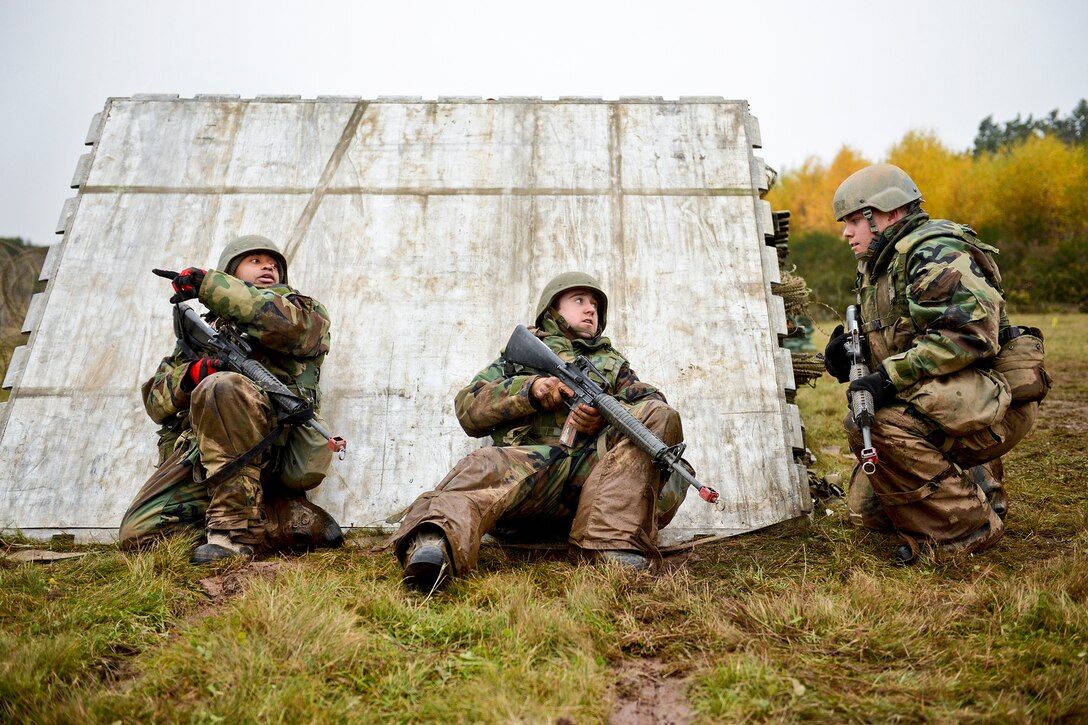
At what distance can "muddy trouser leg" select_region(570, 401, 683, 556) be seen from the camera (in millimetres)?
3951

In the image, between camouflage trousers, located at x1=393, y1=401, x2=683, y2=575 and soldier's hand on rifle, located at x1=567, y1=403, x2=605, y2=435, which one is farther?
soldier's hand on rifle, located at x1=567, y1=403, x2=605, y2=435

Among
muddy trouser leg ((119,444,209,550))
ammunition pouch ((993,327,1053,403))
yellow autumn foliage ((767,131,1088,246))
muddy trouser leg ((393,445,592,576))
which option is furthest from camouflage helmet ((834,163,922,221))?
yellow autumn foliage ((767,131,1088,246))

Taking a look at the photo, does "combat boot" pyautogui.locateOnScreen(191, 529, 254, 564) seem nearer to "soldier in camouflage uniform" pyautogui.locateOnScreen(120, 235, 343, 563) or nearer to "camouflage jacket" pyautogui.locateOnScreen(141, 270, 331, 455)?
"soldier in camouflage uniform" pyautogui.locateOnScreen(120, 235, 343, 563)

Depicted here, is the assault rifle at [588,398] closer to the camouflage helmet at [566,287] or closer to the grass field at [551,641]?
the camouflage helmet at [566,287]

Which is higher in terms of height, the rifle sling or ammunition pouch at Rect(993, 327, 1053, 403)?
ammunition pouch at Rect(993, 327, 1053, 403)

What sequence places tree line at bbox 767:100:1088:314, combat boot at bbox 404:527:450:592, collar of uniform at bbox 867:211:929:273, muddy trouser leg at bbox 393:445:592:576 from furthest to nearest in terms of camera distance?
tree line at bbox 767:100:1088:314 → collar of uniform at bbox 867:211:929:273 → muddy trouser leg at bbox 393:445:592:576 → combat boot at bbox 404:527:450:592

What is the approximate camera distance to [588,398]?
4.23 m

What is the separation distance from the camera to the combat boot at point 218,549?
4062mm

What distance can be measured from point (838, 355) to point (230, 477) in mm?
3237

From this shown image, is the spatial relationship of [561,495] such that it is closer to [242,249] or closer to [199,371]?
[199,371]

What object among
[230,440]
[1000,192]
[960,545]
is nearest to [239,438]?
[230,440]

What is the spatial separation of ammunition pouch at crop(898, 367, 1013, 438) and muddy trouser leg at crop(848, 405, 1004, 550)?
0.10 meters

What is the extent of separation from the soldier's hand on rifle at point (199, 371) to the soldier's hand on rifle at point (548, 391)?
1.66 metres

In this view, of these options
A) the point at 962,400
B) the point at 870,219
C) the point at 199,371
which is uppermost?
the point at 870,219
